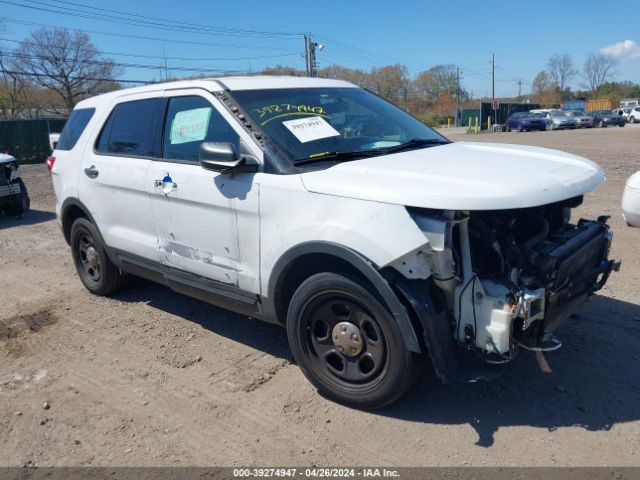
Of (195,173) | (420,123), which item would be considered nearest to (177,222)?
(195,173)

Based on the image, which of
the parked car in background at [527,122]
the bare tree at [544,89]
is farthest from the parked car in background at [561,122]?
the bare tree at [544,89]

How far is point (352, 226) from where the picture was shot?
299 centimetres

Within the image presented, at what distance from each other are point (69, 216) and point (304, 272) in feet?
10.6

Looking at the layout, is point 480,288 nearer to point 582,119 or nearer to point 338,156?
point 338,156

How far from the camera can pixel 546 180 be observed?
298 cm

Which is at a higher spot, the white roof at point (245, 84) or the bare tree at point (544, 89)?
the bare tree at point (544, 89)

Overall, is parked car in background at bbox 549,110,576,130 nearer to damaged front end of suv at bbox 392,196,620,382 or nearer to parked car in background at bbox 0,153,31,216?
parked car in background at bbox 0,153,31,216

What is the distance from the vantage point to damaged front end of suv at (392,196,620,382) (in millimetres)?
2812

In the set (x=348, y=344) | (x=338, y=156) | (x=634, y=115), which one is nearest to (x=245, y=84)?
(x=338, y=156)

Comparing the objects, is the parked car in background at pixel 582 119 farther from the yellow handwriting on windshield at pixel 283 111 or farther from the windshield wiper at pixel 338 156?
the windshield wiper at pixel 338 156

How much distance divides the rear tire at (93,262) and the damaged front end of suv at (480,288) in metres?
3.33

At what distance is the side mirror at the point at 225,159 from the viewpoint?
11.1ft

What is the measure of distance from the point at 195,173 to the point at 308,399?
173 centimetres

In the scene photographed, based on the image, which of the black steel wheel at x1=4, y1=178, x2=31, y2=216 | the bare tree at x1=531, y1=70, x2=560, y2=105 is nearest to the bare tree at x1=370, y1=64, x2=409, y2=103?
the bare tree at x1=531, y1=70, x2=560, y2=105
